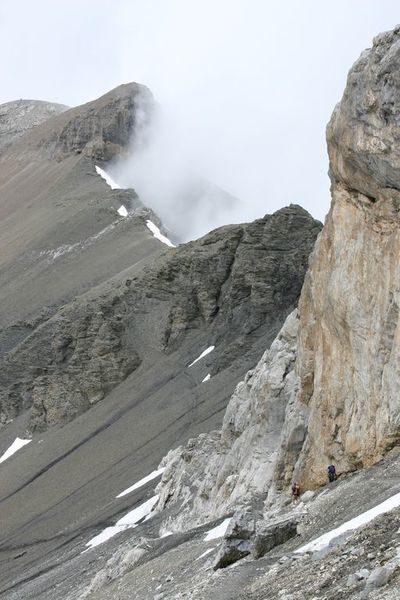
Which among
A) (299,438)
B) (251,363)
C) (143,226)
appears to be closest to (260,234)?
(251,363)

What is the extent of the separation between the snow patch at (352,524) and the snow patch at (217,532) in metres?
10.1

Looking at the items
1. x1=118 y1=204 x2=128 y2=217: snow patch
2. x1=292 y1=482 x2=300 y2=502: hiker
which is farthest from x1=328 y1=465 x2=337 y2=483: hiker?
x1=118 y1=204 x2=128 y2=217: snow patch

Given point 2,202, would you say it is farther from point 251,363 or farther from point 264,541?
point 264,541

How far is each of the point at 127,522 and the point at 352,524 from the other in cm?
3291

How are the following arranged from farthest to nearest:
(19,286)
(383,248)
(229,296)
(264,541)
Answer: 1. (19,286)
2. (229,296)
3. (383,248)
4. (264,541)

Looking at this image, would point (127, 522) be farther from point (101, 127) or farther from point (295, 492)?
point (101, 127)

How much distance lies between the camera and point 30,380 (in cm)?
9238

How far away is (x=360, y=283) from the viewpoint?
95.6 ft

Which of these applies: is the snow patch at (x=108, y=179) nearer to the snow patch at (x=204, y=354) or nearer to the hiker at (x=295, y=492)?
the snow patch at (x=204, y=354)

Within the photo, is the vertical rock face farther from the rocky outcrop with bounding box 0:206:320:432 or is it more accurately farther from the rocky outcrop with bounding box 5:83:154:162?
the rocky outcrop with bounding box 5:83:154:162

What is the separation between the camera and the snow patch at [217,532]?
95.4 feet

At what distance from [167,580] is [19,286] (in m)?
95.3

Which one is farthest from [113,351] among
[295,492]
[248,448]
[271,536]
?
[271,536]

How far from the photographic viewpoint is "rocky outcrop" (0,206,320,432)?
80250 millimetres
